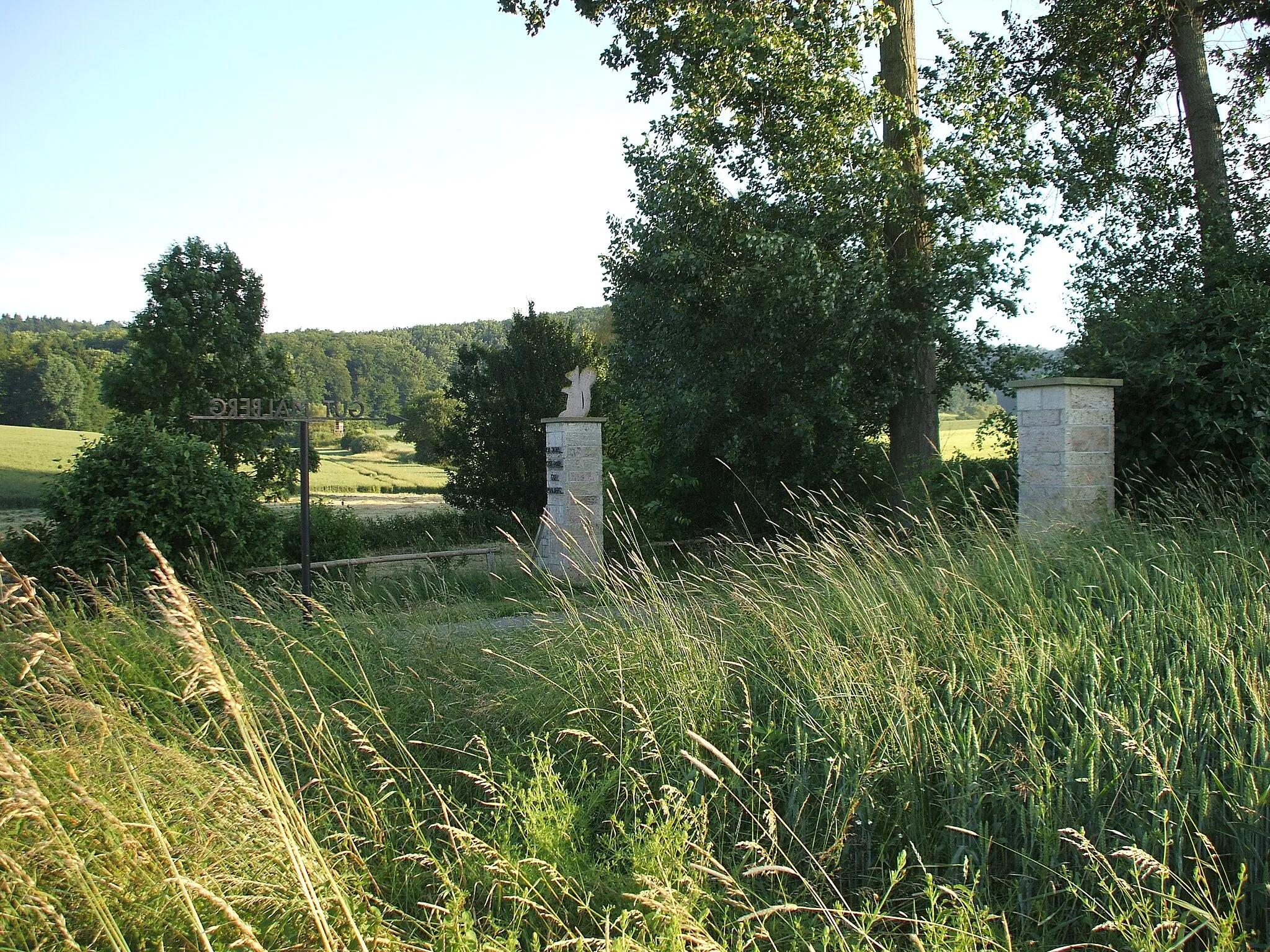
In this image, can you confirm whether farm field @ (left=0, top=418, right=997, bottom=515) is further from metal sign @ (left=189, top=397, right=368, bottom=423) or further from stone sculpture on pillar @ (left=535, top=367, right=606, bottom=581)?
stone sculpture on pillar @ (left=535, top=367, right=606, bottom=581)

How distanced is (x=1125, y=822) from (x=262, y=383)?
56.6 feet

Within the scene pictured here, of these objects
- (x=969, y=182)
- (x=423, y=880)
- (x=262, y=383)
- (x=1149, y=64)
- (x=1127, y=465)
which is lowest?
(x=423, y=880)

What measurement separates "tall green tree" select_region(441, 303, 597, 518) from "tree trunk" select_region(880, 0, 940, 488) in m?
10.3

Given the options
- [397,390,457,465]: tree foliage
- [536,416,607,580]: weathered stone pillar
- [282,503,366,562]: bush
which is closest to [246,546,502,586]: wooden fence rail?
[536,416,607,580]: weathered stone pillar

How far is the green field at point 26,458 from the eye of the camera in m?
14.7

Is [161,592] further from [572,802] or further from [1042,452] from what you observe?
[1042,452]

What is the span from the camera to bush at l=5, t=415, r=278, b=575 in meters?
7.08

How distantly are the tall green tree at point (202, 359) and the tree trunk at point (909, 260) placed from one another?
37.7 ft

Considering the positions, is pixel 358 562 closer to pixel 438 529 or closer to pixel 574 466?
pixel 574 466

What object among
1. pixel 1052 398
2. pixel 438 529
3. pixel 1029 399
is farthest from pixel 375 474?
pixel 1052 398

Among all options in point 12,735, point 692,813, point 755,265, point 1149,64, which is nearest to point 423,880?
point 692,813

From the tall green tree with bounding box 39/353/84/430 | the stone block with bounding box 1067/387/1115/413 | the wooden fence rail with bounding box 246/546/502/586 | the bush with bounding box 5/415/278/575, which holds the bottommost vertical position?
the wooden fence rail with bounding box 246/546/502/586

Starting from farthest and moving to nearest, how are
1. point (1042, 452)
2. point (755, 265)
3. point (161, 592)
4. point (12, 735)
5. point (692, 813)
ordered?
point (755, 265) < point (1042, 452) < point (161, 592) < point (12, 735) < point (692, 813)

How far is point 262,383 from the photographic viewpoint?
17234 millimetres
